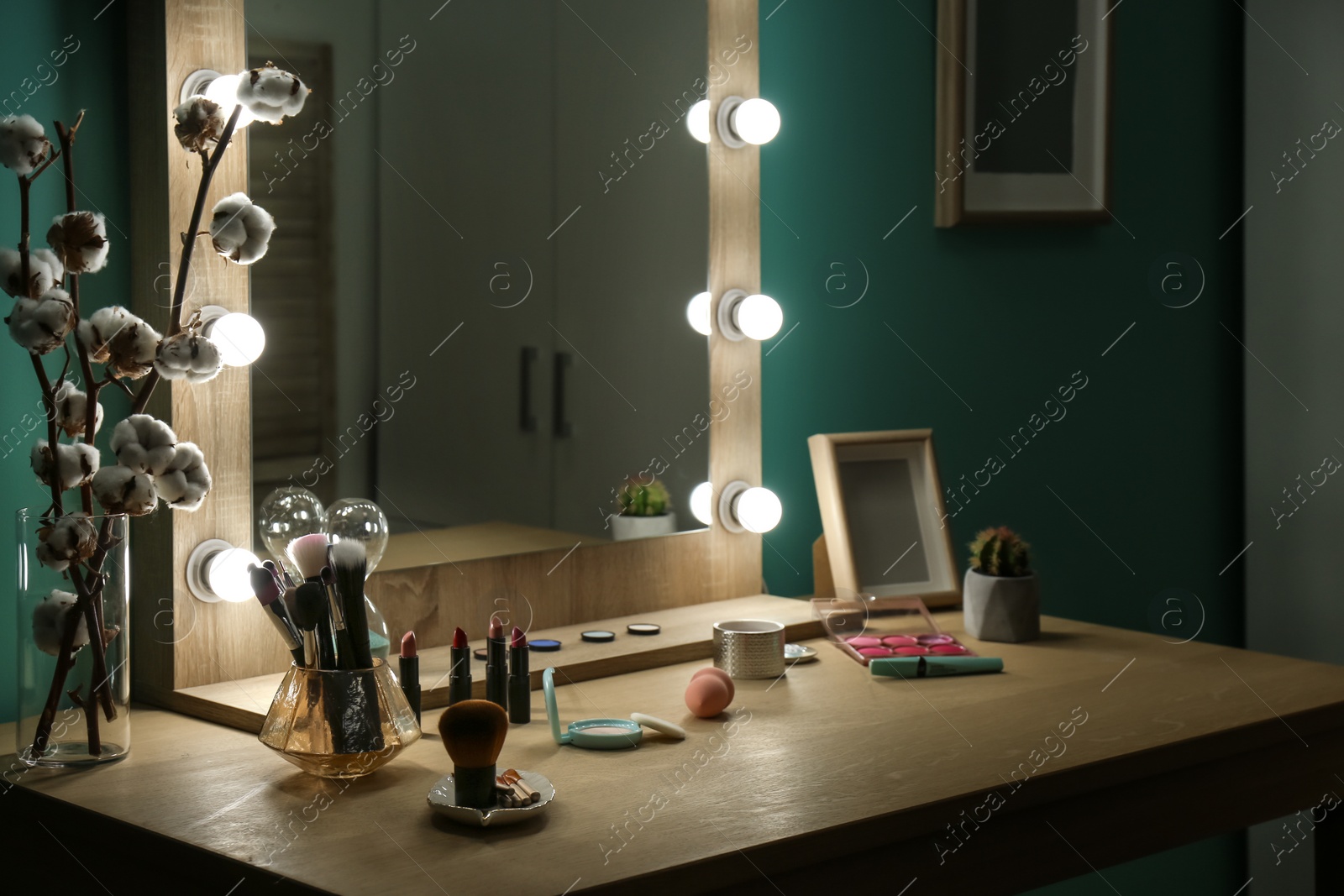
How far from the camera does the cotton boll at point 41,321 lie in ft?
3.93

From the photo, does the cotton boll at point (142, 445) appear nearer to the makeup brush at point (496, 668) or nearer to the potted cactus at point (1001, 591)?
the makeup brush at point (496, 668)

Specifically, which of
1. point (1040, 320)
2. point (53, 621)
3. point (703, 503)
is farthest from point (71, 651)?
point (1040, 320)

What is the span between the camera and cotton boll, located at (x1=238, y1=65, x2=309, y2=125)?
1.28 metres

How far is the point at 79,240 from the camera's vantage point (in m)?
1.22

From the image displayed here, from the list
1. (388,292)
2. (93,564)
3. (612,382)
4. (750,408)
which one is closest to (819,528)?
(750,408)

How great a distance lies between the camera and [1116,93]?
2430mm

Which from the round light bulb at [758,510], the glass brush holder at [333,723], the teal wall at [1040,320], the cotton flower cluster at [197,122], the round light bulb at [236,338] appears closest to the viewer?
the glass brush holder at [333,723]

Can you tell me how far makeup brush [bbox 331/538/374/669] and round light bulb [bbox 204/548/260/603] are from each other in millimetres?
263

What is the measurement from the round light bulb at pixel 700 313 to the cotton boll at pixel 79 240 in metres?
0.84

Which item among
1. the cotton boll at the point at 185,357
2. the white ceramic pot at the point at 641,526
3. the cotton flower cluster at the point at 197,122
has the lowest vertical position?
the white ceramic pot at the point at 641,526

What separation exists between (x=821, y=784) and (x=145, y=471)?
66 centimetres

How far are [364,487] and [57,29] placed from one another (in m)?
0.56

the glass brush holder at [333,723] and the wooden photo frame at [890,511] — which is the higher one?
the wooden photo frame at [890,511]

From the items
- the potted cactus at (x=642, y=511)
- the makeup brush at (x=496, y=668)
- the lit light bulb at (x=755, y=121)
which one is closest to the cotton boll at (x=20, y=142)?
the makeup brush at (x=496, y=668)
